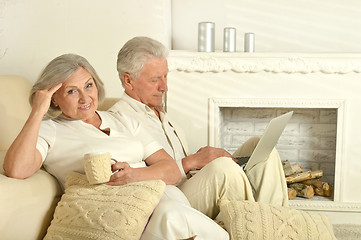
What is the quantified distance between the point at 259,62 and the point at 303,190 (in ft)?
3.03

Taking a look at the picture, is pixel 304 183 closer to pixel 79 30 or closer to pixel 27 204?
pixel 79 30

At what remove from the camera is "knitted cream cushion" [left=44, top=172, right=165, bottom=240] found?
158 centimetres

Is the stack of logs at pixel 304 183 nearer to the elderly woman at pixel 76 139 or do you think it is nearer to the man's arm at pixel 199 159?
the man's arm at pixel 199 159

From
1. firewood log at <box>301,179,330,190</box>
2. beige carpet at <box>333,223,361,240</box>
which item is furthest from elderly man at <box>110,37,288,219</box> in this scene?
firewood log at <box>301,179,330,190</box>

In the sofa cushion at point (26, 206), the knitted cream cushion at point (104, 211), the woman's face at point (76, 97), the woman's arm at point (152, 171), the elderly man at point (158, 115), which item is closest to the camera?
the knitted cream cushion at point (104, 211)

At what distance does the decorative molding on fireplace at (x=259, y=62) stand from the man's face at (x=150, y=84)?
71 cm

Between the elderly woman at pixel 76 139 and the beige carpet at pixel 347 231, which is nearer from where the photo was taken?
the elderly woman at pixel 76 139

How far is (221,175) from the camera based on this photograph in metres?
2.10

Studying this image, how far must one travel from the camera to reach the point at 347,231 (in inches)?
129

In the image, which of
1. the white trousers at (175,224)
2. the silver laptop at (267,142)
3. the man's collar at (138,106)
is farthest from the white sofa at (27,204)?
the silver laptop at (267,142)

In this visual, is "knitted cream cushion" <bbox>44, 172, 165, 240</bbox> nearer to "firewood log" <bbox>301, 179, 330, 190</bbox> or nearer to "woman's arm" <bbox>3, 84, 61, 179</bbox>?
"woman's arm" <bbox>3, 84, 61, 179</bbox>

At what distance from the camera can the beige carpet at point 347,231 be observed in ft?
10.5

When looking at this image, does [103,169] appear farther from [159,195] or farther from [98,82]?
[98,82]

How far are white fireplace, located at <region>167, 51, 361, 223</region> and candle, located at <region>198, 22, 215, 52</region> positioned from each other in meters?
0.07
